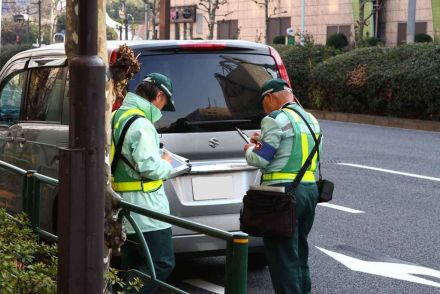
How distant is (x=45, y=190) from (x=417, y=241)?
4.35 m

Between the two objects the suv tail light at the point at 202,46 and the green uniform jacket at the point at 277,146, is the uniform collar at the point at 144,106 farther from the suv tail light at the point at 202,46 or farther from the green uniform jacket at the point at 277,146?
the suv tail light at the point at 202,46

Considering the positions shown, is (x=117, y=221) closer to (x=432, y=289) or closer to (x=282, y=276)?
(x=282, y=276)

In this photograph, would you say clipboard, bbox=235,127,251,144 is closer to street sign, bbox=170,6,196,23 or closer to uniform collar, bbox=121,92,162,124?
uniform collar, bbox=121,92,162,124

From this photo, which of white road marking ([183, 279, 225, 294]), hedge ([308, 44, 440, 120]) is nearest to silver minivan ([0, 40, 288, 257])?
white road marking ([183, 279, 225, 294])

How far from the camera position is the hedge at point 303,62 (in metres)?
30.1

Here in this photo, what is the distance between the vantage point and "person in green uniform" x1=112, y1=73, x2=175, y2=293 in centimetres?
527

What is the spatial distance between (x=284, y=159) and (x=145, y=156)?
972mm

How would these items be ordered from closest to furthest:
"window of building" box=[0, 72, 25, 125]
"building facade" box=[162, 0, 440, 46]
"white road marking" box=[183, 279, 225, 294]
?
"white road marking" box=[183, 279, 225, 294] < "window of building" box=[0, 72, 25, 125] < "building facade" box=[162, 0, 440, 46]

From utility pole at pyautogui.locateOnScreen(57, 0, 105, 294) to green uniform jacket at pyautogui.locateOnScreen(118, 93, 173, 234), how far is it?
1349 millimetres

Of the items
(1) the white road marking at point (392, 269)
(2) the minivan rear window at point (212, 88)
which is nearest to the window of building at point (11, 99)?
(2) the minivan rear window at point (212, 88)

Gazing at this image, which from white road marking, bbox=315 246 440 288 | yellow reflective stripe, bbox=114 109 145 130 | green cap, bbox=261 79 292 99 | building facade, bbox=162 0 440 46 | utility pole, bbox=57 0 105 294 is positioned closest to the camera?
utility pole, bbox=57 0 105 294

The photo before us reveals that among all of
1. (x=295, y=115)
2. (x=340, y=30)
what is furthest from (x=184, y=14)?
(x=295, y=115)

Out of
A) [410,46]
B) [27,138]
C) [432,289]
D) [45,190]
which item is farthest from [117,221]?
[410,46]

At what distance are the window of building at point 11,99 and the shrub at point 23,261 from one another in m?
2.23
